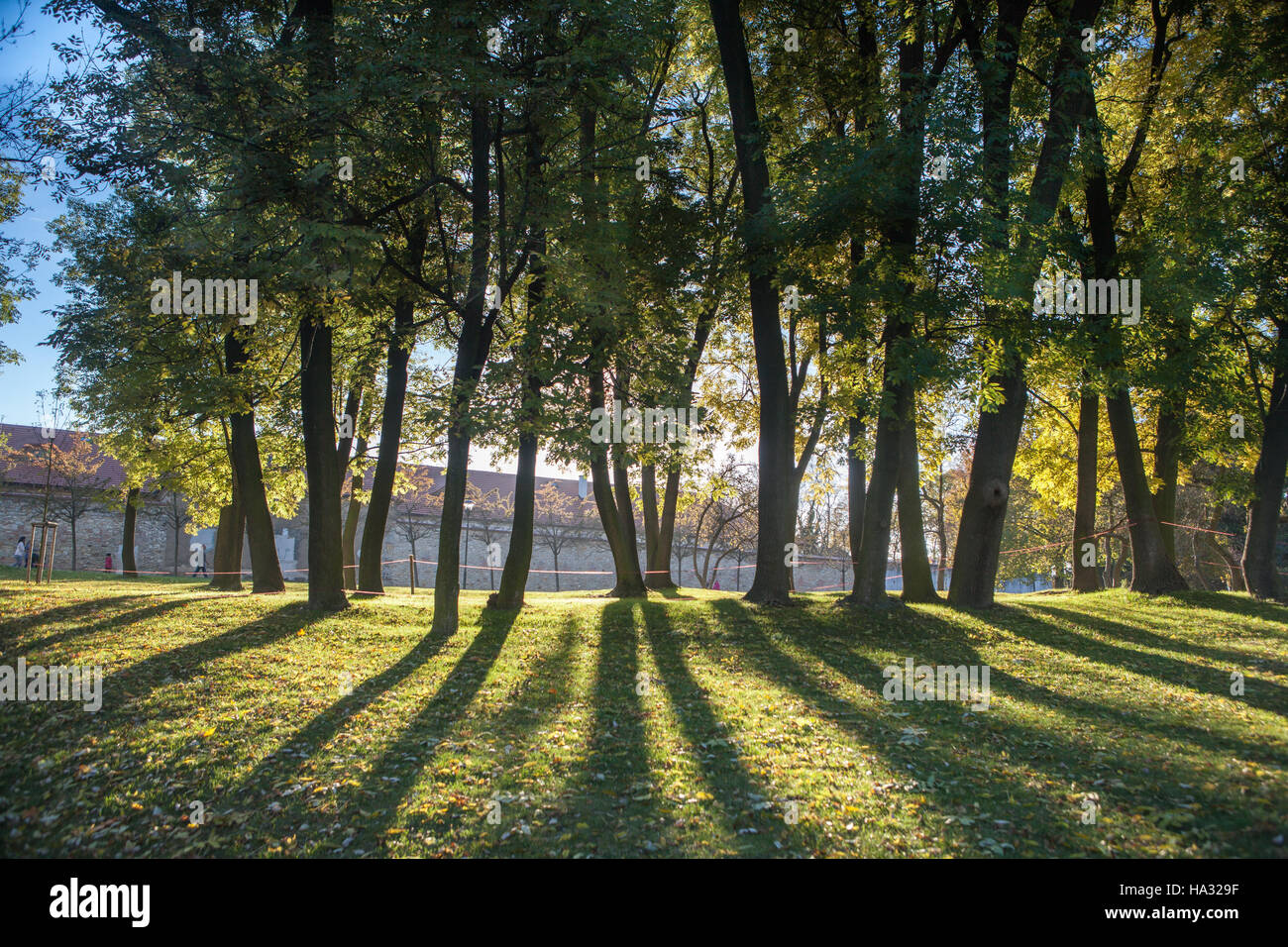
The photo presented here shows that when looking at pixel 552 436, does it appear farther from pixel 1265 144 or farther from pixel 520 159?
pixel 1265 144

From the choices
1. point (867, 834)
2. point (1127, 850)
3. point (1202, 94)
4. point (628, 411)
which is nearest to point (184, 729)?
point (867, 834)

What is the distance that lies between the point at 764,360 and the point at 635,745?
8.57m

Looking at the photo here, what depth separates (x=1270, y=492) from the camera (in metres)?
14.3

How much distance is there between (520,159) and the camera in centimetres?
1286

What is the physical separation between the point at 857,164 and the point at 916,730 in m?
7.35

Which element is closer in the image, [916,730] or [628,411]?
[916,730]

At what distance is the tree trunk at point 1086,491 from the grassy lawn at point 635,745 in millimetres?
6540

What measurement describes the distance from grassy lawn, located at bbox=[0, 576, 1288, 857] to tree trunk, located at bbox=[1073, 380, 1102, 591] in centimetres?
654

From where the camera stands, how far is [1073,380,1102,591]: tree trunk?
1747 cm

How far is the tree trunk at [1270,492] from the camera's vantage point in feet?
46.9

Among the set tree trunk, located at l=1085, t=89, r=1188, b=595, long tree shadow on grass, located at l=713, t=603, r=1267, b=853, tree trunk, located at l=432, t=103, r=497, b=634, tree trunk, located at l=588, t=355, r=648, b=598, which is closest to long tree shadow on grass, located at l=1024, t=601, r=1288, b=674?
tree trunk, located at l=1085, t=89, r=1188, b=595

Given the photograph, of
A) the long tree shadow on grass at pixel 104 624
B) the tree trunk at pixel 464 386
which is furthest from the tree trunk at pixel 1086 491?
the long tree shadow on grass at pixel 104 624

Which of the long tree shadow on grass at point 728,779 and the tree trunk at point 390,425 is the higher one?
the tree trunk at point 390,425

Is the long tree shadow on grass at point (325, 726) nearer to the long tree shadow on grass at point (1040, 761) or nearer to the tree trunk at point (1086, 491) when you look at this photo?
the long tree shadow on grass at point (1040, 761)
